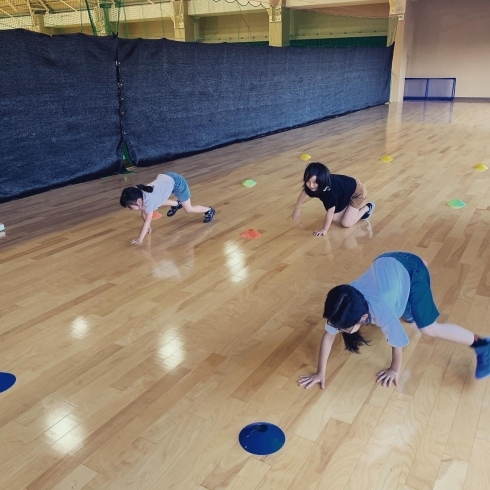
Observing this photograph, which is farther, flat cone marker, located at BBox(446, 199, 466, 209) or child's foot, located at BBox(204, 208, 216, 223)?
flat cone marker, located at BBox(446, 199, 466, 209)

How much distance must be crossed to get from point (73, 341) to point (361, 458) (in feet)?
4.62

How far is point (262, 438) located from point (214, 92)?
6.18 metres

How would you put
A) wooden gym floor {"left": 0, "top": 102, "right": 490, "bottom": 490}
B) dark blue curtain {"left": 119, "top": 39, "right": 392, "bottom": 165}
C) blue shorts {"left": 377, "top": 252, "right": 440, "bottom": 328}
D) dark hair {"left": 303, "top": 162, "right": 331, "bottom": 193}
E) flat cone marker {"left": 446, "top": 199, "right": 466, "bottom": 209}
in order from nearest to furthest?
wooden gym floor {"left": 0, "top": 102, "right": 490, "bottom": 490}
blue shorts {"left": 377, "top": 252, "right": 440, "bottom": 328}
dark hair {"left": 303, "top": 162, "right": 331, "bottom": 193}
flat cone marker {"left": 446, "top": 199, "right": 466, "bottom": 209}
dark blue curtain {"left": 119, "top": 39, "right": 392, "bottom": 165}

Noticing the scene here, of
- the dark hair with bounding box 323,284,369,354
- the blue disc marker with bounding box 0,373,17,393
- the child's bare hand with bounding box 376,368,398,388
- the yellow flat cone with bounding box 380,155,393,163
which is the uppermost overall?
the dark hair with bounding box 323,284,369,354

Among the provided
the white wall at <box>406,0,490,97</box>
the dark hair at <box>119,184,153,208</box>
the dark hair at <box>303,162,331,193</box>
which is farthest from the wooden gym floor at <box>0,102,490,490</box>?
the white wall at <box>406,0,490,97</box>

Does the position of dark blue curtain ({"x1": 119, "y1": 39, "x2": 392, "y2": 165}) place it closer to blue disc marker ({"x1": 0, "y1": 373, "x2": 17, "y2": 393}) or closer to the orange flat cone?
the orange flat cone

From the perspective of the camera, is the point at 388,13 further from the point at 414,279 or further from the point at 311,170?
the point at 414,279

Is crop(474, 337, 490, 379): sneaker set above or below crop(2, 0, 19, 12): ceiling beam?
below

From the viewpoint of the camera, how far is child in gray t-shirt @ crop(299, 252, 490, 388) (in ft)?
5.37

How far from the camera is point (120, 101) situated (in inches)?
223

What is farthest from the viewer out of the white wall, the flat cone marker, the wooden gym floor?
the white wall

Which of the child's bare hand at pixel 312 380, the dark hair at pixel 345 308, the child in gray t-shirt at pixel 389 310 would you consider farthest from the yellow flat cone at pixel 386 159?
the dark hair at pixel 345 308

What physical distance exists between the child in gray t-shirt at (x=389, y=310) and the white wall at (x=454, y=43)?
14.8 m

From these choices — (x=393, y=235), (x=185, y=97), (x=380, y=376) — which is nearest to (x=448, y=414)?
(x=380, y=376)
